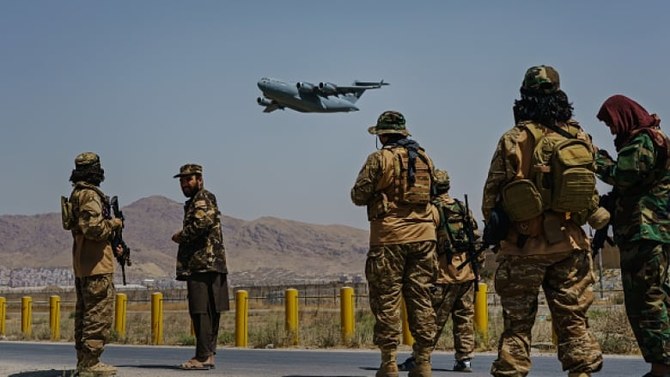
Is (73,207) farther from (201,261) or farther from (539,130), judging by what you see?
(539,130)

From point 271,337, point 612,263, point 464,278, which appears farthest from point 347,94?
point 464,278

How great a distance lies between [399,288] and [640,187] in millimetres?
1946

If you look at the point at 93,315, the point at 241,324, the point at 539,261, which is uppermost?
the point at 539,261

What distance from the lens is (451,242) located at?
406 inches

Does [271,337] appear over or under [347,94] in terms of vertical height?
under

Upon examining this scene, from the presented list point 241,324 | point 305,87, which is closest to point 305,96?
point 305,87

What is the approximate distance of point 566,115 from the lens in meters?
6.47

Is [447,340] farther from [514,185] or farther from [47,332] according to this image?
[47,332]

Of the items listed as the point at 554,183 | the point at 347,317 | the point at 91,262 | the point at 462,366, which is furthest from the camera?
the point at 347,317

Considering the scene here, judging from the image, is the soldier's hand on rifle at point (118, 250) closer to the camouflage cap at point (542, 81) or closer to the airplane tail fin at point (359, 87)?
the camouflage cap at point (542, 81)

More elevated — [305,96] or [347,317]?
[305,96]

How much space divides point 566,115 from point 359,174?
6.54ft

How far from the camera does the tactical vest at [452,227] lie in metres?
10.3

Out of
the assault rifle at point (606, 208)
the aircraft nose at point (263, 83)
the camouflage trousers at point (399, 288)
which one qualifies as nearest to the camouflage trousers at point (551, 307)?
the assault rifle at point (606, 208)
